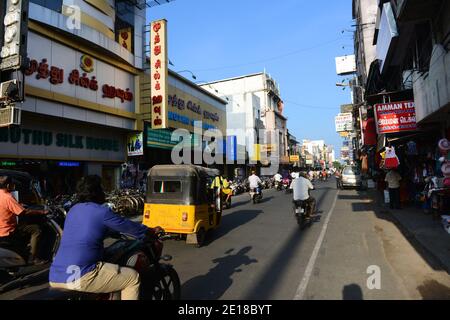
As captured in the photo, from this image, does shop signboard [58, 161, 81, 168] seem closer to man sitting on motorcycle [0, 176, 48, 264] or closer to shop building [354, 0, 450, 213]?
man sitting on motorcycle [0, 176, 48, 264]

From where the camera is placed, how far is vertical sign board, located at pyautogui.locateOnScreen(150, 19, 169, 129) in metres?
17.4

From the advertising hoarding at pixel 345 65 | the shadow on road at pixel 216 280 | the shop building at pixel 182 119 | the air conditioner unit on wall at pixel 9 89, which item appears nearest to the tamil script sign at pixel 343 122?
the advertising hoarding at pixel 345 65

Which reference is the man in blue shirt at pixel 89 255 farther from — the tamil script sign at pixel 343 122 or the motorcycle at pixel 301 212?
the tamil script sign at pixel 343 122

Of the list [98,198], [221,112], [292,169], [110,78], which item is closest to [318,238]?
[98,198]

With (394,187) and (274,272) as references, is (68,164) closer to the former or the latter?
(274,272)

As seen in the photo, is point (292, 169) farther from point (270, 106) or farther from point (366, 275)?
point (366, 275)

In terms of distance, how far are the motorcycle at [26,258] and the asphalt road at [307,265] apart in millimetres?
329

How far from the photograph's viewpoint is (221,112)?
3147cm

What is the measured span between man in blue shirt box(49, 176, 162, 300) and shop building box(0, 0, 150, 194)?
35.2 ft

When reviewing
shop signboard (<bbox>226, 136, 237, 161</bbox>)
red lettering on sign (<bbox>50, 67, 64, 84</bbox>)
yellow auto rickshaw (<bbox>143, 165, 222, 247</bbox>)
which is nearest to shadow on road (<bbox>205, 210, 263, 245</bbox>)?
yellow auto rickshaw (<bbox>143, 165, 222, 247</bbox>)

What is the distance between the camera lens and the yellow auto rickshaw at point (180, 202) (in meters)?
8.19

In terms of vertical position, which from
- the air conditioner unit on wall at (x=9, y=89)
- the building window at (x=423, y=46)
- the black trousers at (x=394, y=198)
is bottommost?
the black trousers at (x=394, y=198)

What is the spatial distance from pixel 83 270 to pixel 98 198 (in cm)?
67

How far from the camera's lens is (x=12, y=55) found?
1055 cm
